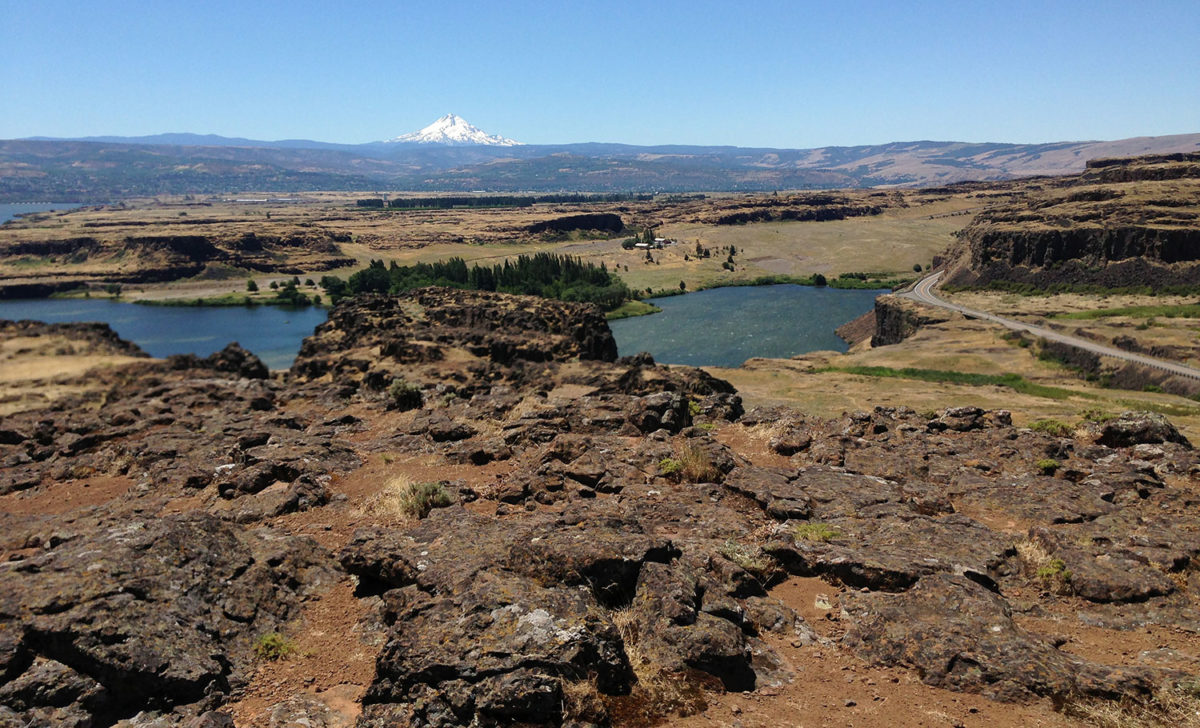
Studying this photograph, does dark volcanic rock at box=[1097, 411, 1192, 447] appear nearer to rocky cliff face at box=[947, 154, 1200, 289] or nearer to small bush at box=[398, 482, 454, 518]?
small bush at box=[398, 482, 454, 518]

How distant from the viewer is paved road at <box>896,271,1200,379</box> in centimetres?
5953

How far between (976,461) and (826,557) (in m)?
8.98

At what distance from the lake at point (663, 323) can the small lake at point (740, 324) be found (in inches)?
6.3

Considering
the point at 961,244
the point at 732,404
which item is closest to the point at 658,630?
the point at 732,404

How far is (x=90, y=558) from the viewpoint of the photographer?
328 inches

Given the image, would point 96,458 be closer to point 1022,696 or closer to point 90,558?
point 90,558

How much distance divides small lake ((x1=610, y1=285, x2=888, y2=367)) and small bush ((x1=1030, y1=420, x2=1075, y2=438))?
66751mm

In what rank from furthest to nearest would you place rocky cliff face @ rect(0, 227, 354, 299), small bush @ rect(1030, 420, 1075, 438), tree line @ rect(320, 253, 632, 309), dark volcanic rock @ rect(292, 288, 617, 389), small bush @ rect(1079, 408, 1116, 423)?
rocky cliff face @ rect(0, 227, 354, 299) → tree line @ rect(320, 253, 632, 309) → dark volcanic rock @ rect(292, 288, 617, 389) → small bush @ rect(1079, 408, 1116, 423) → small bush @ rect(1030, 420, 1075, 438)

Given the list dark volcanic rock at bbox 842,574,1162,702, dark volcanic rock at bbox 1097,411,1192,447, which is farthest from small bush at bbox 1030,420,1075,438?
dark volcanic rock at bbox 842,574,1162,702

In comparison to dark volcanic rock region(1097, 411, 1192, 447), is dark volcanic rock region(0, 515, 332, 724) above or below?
above

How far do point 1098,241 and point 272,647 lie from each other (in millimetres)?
136180

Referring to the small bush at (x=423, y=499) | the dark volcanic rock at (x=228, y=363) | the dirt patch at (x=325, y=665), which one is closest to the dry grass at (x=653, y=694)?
the dirt patch at (x=325, y=665)

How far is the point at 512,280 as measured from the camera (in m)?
126

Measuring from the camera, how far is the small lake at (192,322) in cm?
10050
